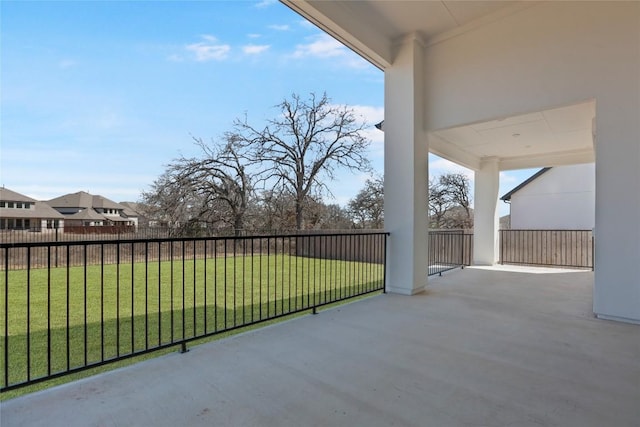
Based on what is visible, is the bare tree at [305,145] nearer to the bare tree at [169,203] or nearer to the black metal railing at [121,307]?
the bare tree at [169,203]

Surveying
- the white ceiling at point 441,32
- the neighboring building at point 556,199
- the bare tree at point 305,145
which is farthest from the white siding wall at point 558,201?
the bare tree at point 305,145

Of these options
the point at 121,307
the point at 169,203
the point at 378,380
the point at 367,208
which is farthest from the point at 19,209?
the point at 378,380

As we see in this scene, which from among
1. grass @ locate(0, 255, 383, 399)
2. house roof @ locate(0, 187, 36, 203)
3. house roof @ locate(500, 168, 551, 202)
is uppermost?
house roof @ locate(500, 168, 551, 202)

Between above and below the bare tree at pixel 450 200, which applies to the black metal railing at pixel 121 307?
below

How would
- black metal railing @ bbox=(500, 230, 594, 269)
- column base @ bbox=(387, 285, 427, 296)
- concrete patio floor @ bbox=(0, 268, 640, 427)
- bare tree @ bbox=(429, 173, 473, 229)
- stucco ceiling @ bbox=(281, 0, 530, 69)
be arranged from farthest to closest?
bare tree @ bbox=(429, 173, 473, 229) < black metal railing @ bbox=(500, 230, 594, 269) < column base @ bbox=(387, 285, 427, 296) < stucco ceiling @ bbox=(281, 0, 530, 69) < concrete patio floor @ bbox=(0, 268, 640, 427)

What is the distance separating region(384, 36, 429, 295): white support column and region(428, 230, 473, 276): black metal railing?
6.37ft

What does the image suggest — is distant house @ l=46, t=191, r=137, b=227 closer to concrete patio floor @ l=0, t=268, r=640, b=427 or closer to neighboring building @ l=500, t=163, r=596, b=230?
concrete patio floor @ l=0, t=268, r=640, b=427

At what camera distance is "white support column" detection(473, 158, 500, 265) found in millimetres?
7246

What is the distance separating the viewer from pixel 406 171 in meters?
4.28

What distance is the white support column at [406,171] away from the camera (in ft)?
13.9

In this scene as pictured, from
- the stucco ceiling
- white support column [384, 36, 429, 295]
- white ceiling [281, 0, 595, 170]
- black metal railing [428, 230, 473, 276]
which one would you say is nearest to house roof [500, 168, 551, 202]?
black metal railing [428, 230, 473, 276]

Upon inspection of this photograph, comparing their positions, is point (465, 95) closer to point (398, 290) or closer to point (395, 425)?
point (398, 290)

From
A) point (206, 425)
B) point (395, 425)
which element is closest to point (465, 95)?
point (395, 425)

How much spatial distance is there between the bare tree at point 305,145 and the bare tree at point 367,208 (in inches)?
48.4
